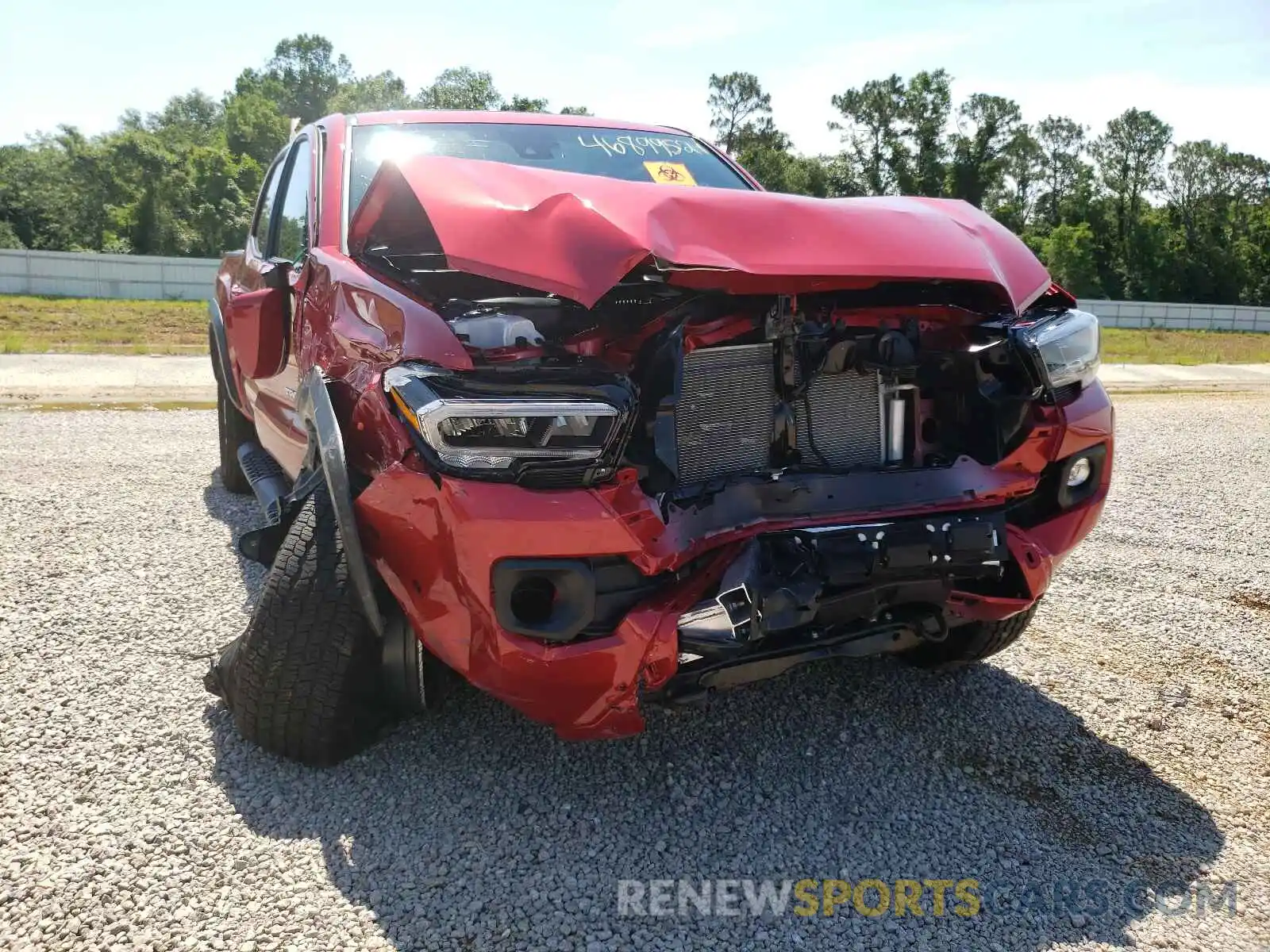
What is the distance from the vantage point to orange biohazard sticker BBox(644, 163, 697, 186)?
3616mm

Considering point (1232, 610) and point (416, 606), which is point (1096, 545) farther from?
point (416, 606)

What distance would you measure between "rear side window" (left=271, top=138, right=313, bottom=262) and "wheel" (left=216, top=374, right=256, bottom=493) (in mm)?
1172

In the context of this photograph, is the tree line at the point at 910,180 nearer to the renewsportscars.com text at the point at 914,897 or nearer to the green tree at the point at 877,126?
the green tree at the point at 877,126

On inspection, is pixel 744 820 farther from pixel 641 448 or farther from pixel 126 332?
pixel 126 332

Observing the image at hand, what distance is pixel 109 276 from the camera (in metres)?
22.9

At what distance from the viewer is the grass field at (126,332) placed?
43.3ft

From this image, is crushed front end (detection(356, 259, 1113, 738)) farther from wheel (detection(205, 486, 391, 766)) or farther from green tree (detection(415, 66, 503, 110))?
green tree (detection(415, 66, 503, 110))

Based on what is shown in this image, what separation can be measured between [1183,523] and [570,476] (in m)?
4.61

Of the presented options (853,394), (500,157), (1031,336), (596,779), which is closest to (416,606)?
(596,779)

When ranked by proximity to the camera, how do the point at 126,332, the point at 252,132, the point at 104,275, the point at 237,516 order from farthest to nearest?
the point at 252,132, the point at 104,275, the point at 126,332, the point at 237,516

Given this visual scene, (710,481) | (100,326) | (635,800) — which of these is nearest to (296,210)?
(710,481)

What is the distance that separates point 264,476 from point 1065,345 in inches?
120

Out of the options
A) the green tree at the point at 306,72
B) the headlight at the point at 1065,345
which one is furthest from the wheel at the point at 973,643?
the green tree at the point at 306,72

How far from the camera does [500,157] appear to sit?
11.3ft
